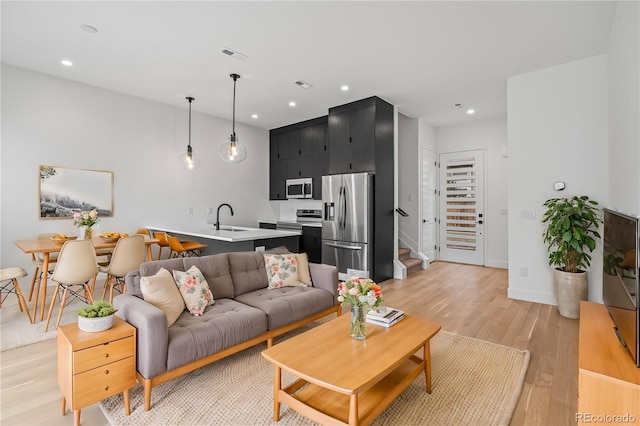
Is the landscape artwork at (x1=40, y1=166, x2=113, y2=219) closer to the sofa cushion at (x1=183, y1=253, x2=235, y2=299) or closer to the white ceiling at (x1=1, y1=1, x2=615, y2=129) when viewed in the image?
the white ceiling at (x1=1, y1=1, x2=615, y2=129)

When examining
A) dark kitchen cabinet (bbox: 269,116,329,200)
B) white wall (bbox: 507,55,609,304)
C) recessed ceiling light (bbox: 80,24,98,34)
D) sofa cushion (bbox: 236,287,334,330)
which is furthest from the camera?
dark kitchen cabinet (bbox: 269,116,329,200)

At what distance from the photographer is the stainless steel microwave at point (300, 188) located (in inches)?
256

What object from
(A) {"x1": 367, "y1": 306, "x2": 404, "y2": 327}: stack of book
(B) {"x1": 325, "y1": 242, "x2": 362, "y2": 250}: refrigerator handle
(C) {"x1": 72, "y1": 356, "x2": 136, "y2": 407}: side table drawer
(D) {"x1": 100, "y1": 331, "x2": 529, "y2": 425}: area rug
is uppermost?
(B) {"x1": 325, "y1": 242, "x2": 362, "y2": 250}: refrigerator handle

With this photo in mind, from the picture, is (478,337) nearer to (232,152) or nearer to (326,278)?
(326,278)

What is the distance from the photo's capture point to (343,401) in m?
1.78

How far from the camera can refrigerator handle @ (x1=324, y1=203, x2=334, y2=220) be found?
547 centimetres

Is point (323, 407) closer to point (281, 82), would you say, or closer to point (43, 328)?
point (43, 328)

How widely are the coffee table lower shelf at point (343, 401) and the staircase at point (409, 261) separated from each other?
3.82 m

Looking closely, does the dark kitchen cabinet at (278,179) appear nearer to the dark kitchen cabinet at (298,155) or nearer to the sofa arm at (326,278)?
the dark kitchen cabinet at (298,155)

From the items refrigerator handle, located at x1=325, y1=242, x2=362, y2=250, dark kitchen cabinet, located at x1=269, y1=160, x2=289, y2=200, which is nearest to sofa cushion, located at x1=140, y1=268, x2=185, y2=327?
refrigerator handle, located at x1=325, y1=242, x2=362, y2=250

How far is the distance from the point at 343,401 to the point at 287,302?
1160 mm

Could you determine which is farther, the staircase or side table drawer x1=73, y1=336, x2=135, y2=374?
the staircase

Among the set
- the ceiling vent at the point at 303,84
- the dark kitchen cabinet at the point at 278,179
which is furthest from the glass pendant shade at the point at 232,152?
the dark kitchen cabinet at the point at 278,179

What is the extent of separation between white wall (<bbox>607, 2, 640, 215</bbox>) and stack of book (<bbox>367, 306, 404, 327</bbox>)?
6.08ft
